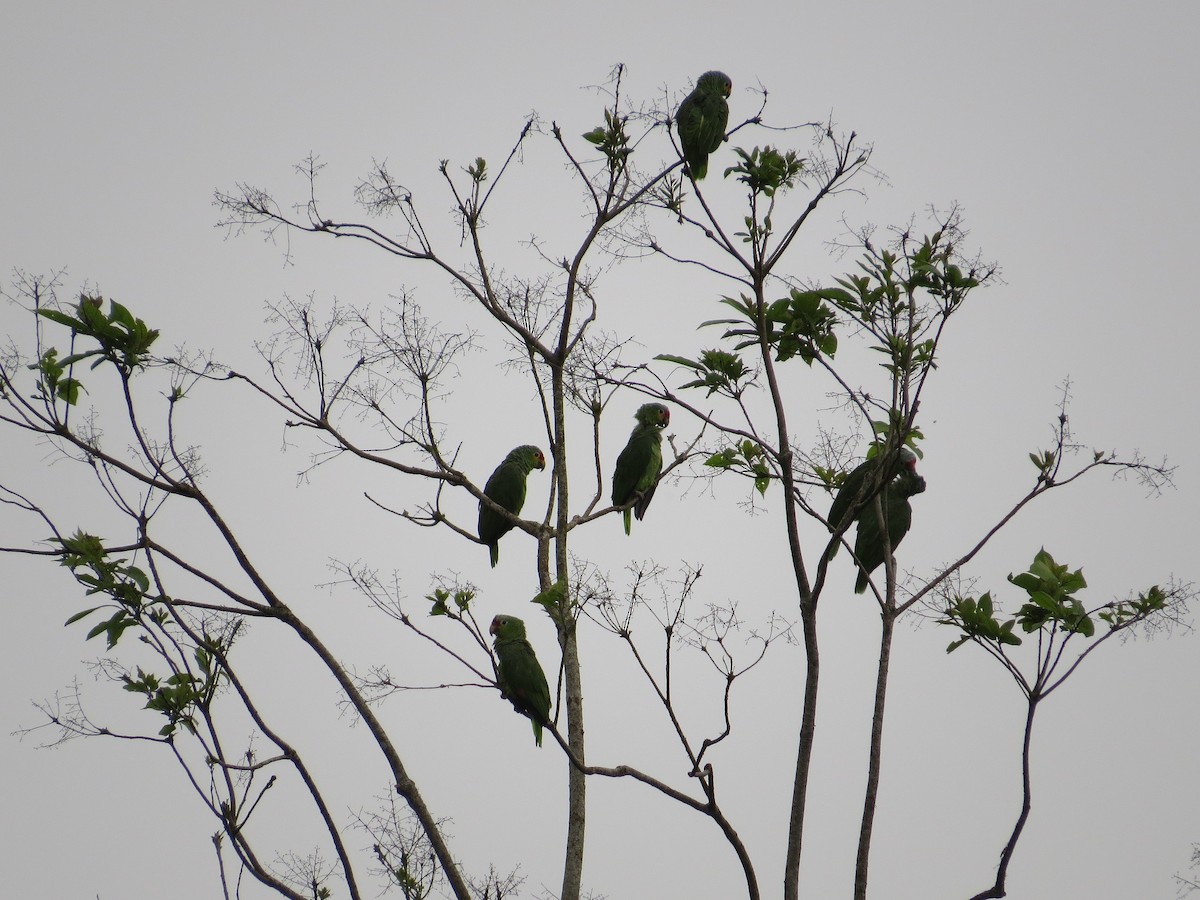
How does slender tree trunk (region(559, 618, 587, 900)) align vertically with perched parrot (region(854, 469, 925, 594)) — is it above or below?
below

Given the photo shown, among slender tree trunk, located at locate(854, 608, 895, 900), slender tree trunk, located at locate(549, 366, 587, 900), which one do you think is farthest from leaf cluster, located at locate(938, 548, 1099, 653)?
slender tree trunk, located at locate(549, 366, 587, 900)

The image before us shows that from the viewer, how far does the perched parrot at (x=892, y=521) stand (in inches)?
208

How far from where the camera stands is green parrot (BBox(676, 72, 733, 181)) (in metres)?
5.27

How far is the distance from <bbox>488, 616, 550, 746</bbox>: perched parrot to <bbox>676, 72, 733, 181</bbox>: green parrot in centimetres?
323

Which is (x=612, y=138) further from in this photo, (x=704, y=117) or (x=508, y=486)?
(x=508, y=486)

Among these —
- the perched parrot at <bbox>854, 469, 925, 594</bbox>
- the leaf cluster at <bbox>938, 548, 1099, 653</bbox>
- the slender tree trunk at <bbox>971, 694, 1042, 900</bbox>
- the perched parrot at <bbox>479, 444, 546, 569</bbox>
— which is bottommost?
the slender tree trunk at <bbox>971, 694, 1042, 900</bbox>

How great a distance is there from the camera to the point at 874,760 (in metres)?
Result: 3.17

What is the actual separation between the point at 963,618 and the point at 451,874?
2140mm

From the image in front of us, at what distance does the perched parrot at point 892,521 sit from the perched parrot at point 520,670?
219 cm

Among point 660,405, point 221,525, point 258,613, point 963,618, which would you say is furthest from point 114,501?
point 660,405

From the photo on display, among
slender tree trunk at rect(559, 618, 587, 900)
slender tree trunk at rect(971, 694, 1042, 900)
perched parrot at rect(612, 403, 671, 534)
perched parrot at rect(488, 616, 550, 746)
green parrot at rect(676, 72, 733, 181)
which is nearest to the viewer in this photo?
slender tree trunk at rect(971, 694, 1042, 900)

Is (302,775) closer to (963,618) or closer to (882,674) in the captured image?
(882,674)

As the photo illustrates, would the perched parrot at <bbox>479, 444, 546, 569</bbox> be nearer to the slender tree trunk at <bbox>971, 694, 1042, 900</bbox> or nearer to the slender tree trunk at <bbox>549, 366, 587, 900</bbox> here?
the slender tree trunk at <bbox>549, 366, 587, 900</bbox>

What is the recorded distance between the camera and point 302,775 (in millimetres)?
3484
